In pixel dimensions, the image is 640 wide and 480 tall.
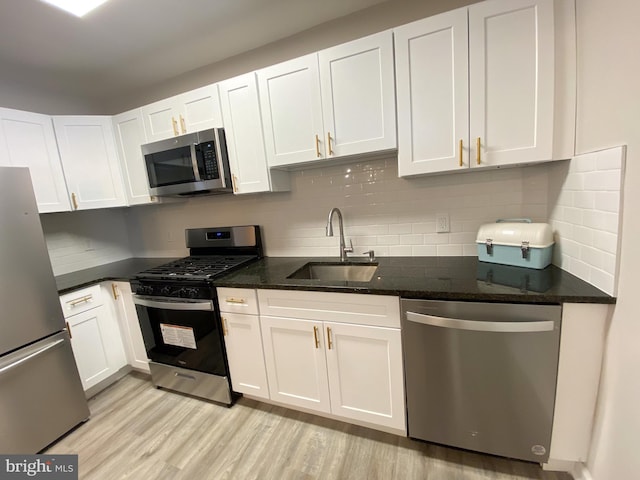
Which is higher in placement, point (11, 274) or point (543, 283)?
point (11, 274)

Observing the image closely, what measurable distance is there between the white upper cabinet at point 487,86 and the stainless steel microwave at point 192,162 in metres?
1.26

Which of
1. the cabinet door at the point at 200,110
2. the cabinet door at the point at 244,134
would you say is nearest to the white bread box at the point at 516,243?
the cabinet door at the point at 244,134

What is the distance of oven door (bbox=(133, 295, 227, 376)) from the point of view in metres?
1.83

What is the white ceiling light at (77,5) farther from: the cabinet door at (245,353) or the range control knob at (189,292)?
the cabinet door at (245,353)

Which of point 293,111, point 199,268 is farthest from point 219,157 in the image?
point 199,268

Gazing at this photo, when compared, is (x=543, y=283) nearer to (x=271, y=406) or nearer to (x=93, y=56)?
(x=271, y=406)

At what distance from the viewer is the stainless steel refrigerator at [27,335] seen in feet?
4.96

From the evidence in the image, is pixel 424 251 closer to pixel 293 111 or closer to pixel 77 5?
pixel 293 111

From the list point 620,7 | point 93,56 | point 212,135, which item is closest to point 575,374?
point 620,7

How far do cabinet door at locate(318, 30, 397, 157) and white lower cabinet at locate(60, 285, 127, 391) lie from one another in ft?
7.20

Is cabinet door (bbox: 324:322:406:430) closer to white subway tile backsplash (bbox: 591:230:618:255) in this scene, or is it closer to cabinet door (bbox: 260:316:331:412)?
cabinet door (bbox: 260:316:331:412)

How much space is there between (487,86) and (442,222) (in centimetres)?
80

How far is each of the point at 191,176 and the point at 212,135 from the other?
36 cm

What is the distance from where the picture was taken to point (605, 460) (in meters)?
1.07
